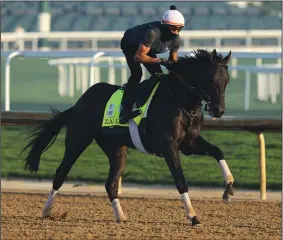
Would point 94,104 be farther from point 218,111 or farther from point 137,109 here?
point 218,111

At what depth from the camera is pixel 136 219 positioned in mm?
9297

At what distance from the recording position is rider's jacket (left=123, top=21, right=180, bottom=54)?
8.76 metres

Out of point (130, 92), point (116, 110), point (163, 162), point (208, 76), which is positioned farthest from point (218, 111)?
point (163, 162)

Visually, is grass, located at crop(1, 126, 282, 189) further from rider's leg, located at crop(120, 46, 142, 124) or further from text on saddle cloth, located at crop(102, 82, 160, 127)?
rider's leg, located at crop(120, 46, 142, 124)

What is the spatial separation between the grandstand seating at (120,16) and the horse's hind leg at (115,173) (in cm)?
2201

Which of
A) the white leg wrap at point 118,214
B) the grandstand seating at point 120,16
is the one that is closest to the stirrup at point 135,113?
the white leg wrap at point 118,214

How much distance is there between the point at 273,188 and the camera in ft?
40.3

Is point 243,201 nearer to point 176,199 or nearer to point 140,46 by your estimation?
point 176,199

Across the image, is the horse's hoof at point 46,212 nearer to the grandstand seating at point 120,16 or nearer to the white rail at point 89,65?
the white rail at point 89,65

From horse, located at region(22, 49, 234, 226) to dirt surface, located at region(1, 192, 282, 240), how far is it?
252 mm

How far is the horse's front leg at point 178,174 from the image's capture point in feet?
27.6

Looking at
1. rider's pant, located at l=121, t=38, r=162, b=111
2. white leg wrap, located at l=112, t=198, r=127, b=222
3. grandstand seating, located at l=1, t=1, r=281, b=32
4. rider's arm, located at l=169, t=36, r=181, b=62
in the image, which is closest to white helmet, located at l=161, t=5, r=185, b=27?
rider's arm, located at l=169, t=36, r=181, b=62

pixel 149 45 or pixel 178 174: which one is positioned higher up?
pixel 149 45

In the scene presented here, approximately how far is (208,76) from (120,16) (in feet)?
82.8
